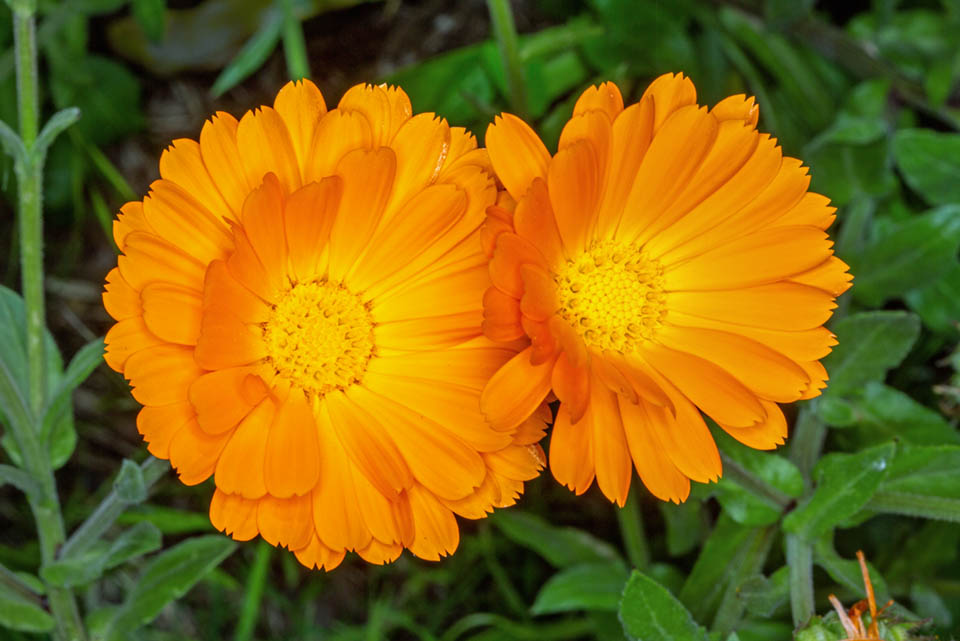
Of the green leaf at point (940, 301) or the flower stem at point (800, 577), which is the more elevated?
the green leaf at point (940, 301)

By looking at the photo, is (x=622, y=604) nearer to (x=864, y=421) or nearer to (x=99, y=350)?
(x=864, y=421)

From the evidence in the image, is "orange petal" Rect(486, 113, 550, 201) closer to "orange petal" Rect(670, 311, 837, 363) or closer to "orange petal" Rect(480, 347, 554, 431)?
"orange petal" Rect(480, 347, 554, 431)

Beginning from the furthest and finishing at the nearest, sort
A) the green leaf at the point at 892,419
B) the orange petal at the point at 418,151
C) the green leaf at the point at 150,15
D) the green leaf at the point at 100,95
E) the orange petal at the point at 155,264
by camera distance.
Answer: the green leaf at the point at 100,95
the green leaf at the point at 150,15
the green leaf at the point at 892,419
the orange petal at the point at 418,151
the orange petal at the point at 155,264

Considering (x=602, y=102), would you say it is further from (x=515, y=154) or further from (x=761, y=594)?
(x=761, y=594)

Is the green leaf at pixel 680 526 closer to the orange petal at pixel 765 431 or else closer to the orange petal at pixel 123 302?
the orange petal at pixel 765 431

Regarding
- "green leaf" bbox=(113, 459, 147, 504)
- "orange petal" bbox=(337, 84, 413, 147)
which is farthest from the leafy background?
"orange petal" bbox=(337, 84, 413, 147)

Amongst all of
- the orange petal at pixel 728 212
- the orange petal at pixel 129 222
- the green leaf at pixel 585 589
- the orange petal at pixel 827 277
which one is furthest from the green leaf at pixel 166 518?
the orange petal at pixel 827 277
